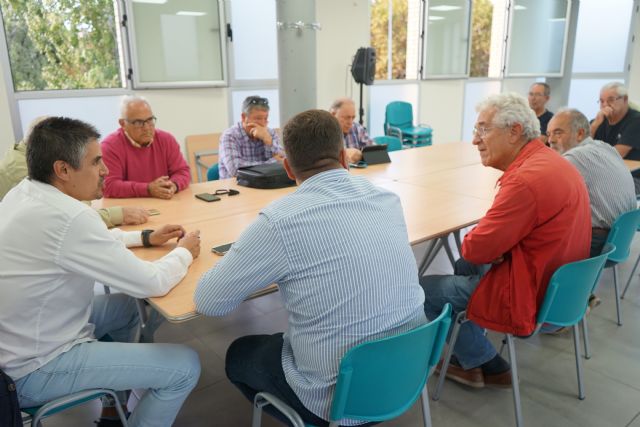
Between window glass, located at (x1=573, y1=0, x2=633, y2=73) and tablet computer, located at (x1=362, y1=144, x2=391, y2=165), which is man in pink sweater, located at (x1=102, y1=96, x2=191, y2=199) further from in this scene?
window glass, located at (x1=573, y1=0, x2=633, y2=73)

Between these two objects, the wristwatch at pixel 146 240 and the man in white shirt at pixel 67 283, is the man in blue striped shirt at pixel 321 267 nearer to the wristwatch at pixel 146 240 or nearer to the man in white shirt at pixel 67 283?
the man in white shirt at pixel 67 283

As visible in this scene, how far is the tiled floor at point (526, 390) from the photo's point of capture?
214 cm

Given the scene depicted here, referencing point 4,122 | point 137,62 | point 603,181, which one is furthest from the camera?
point 137,62

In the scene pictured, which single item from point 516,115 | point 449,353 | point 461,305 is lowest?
point 449,353

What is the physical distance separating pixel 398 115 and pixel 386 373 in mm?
5799

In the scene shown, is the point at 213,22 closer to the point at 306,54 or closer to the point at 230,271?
the point at 306,54

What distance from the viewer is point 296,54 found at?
301cm

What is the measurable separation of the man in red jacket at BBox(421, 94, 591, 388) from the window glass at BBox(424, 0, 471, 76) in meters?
5.53

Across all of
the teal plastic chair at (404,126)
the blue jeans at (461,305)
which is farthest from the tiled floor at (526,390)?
the teal plastic chair at (404,126)

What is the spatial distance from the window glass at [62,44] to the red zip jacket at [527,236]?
420 cm

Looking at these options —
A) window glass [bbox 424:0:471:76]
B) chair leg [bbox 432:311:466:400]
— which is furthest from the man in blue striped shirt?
window glass [bbox 424:0:471:76]

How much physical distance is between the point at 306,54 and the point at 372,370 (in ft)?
7.35

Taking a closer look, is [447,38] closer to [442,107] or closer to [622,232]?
[442,107]

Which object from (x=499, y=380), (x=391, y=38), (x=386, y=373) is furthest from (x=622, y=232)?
(x=391, y=38)
